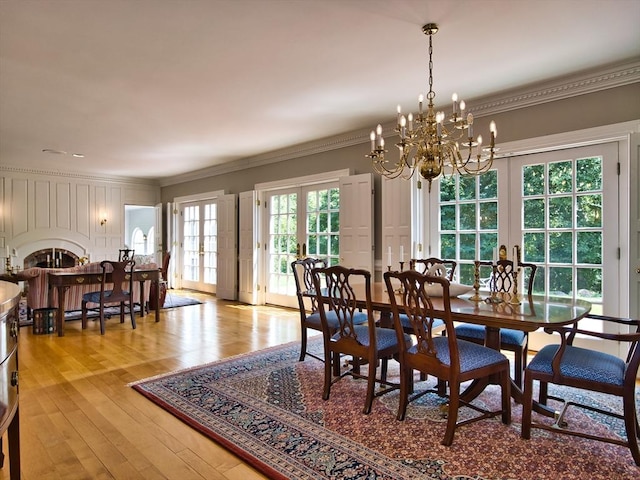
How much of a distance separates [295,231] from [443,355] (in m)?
4.32

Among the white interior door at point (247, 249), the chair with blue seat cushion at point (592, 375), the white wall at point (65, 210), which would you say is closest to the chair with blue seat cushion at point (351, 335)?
the chair with blue seat cushion at point (592, 375)

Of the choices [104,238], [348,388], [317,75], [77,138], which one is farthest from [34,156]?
[348,388]

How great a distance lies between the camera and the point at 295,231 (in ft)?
20.9

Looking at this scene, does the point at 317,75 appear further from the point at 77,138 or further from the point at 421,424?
the point at 77,138

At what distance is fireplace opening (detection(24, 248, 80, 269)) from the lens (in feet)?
25.8

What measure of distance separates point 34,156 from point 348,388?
6576 mm

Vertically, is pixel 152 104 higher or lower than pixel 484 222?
higher

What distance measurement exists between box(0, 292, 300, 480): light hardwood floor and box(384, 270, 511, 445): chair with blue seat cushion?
101cm

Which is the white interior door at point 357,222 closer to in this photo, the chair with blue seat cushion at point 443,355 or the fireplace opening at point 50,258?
the chair with blue seat cushion at point 443,355

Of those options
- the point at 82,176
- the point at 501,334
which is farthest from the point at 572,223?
the point at 82,176

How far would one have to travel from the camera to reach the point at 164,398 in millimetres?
2748

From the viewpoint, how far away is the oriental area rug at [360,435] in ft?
6.22

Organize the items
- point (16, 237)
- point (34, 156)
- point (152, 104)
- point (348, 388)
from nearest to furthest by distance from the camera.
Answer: point (348, 388) < point (152, 104) < point (34, 156) < point (16, 237)

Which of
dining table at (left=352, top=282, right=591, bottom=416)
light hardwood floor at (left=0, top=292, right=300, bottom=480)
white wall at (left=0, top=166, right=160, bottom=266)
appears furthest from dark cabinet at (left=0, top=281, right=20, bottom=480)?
white wall at (left=0, top=166, right=160, bottom=266)
